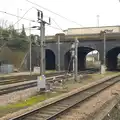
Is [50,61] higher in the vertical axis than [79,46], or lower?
lower

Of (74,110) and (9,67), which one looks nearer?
(74,110)

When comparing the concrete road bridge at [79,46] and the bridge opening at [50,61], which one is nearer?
the concrete road bridge at [79,46]

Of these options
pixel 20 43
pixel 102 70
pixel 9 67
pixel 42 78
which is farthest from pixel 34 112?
pixel 20 43

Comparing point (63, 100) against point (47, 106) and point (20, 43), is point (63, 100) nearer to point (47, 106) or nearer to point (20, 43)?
point (47, 106)

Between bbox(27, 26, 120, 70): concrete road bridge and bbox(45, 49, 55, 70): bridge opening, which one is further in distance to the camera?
bbox(45, 49, 55, 70): bridge opening

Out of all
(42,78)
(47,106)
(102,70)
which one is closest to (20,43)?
(102,70)

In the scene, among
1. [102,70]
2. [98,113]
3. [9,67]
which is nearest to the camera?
[98,113]

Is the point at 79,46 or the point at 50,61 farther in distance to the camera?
the point at 50,61

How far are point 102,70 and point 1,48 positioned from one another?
24.4 meters

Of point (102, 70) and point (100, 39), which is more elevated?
point (100, 39)

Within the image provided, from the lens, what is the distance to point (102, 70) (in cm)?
4816

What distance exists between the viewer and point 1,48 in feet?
202

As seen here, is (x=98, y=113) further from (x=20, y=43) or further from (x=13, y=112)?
(x=20, y=43)

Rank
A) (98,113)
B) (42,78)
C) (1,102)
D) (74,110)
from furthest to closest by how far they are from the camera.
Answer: (42,78) → (1,102) → (74,110) → (98,113)
